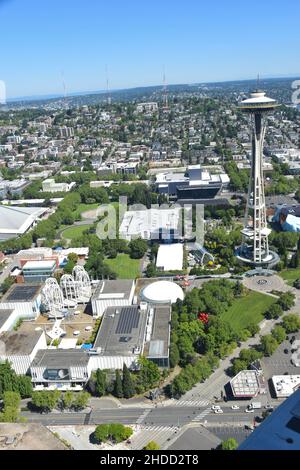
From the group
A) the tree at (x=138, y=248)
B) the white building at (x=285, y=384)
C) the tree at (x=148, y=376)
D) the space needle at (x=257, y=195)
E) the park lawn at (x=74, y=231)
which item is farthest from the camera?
the park lawn at (x=74, y=231)

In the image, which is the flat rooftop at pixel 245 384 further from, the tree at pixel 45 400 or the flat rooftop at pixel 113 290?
the flat rooftop at pixel 113 290

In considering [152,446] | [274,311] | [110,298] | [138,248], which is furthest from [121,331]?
[138,248]

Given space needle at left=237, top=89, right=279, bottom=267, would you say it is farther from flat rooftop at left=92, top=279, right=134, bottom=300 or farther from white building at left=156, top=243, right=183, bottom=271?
flat rooftop at left=92, top=279, right=134, bottom=300

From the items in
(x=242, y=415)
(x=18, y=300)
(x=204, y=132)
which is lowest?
(x=242, y=415)

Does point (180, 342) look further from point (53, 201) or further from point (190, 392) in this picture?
point (53, 201)

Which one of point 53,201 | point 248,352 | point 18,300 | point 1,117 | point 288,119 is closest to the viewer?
point 248,352

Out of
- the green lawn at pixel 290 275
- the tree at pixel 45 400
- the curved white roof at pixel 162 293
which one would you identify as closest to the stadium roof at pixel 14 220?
the curved white roof at pixel 162 293

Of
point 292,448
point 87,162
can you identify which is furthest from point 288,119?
point 292,448
